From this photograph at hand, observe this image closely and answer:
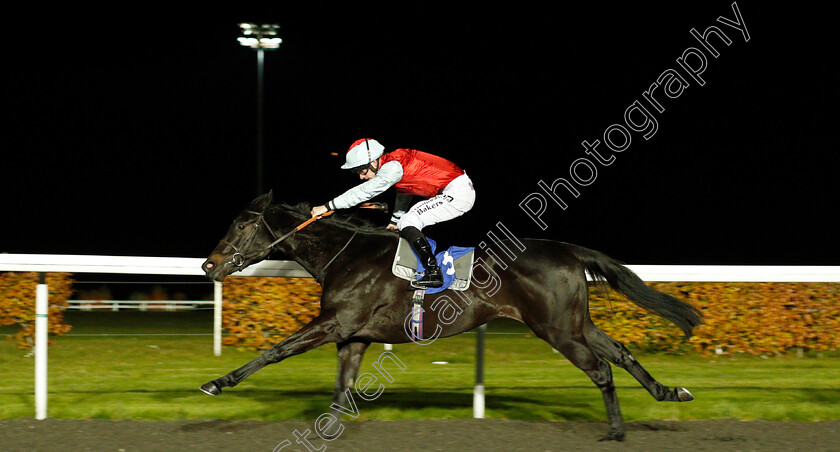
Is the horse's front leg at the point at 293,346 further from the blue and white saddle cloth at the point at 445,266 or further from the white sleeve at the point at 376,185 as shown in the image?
the white sleeve at the point at 376,185

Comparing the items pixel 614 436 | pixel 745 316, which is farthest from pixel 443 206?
pixel 745 316

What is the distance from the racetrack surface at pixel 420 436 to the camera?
4.09 m

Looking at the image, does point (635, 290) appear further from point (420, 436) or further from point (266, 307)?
point (266, 307)

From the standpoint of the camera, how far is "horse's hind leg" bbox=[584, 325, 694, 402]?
466 centimetres

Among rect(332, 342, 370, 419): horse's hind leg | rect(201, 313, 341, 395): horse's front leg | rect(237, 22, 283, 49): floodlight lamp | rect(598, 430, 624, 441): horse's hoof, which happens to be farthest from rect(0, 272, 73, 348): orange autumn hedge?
rect(237, 22, 283, 49): floodlight lamp

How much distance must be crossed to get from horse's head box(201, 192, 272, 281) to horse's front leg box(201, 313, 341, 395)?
0.60 m

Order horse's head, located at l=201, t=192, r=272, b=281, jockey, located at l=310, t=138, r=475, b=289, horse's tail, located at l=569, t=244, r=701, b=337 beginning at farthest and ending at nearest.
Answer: horse's tail, located at l=569, t=244, r=701, b=337
horse's head, located at l=201, t=192, r=272, b=281
jockey, located at l=310, t=138, r=475, b=289

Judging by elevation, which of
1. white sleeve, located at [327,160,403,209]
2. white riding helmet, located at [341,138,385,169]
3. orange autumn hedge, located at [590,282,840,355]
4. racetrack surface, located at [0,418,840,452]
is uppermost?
white riding helmet, located at [341,138,385,169]

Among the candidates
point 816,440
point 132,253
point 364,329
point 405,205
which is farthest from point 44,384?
point 132,253

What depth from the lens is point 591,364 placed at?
4520 millimetres

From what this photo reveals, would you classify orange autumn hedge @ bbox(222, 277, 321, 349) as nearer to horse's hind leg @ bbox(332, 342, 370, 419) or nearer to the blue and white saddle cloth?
horse's hind leg @ bbox(332, 342, 370, 419)

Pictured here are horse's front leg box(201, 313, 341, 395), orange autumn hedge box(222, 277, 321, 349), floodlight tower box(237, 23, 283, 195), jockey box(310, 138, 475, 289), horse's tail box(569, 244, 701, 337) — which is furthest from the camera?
floodlight tower box(237, 23, 283, 195)

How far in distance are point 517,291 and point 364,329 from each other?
0.93 m

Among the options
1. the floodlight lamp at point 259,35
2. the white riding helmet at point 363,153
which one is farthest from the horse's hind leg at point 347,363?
the floodlight lamp at point 259,35
